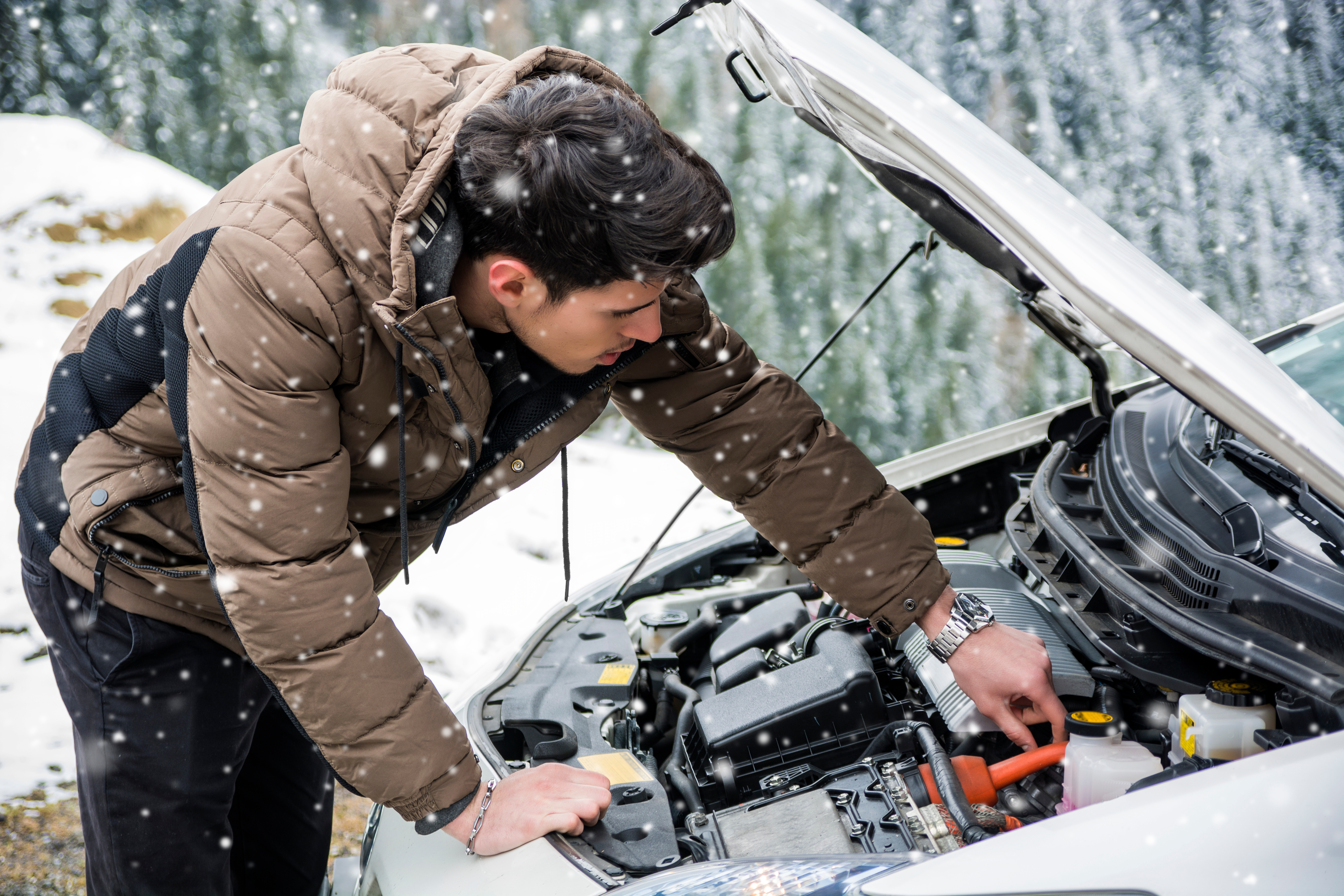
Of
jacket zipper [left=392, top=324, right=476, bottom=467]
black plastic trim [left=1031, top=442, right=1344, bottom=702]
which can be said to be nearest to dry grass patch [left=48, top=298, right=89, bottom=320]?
jacket zipper [left=392, top=324, right=476, bottom=467]

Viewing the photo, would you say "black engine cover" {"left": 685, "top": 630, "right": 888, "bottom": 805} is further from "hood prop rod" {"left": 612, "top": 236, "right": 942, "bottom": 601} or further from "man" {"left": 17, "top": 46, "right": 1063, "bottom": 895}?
"hood prop rod" {"left": 612, "top": 236, "right": 942, "bottom": 601}

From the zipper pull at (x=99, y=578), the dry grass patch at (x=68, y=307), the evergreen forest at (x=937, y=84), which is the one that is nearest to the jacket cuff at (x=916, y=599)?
the zipper pull at (x=99, y=578)

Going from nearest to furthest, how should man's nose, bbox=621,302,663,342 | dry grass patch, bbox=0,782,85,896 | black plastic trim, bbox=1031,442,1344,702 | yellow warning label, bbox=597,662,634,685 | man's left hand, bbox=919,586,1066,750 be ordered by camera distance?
black plastic trim, bbox=1031,442,1344,702 < man's nose, bbox=621,302,663,342 < man's left hand, bbox=919,586,1066,750 < yellow warning label, bbox=597,662,634,685 < dry grass patch, bbox=0,782,85,896

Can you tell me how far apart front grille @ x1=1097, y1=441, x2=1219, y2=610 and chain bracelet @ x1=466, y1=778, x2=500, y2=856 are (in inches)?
44.5

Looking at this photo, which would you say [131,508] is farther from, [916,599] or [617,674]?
[916,599]

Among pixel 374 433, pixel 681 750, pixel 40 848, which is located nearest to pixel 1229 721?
pixel 681 750

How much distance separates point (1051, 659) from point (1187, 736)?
0.29 meters

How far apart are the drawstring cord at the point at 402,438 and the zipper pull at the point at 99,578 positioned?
0.49 metres

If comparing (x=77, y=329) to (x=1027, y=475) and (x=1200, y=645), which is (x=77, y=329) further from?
(x=1027, y=475)

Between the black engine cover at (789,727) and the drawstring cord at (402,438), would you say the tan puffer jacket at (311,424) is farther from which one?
the black engine cover at (789,727)

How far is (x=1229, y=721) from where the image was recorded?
4.08 feet

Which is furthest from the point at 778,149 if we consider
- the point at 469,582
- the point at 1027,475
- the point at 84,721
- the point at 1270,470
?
the point at 84,721

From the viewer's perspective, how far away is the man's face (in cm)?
132

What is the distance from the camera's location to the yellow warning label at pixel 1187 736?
1283mm
